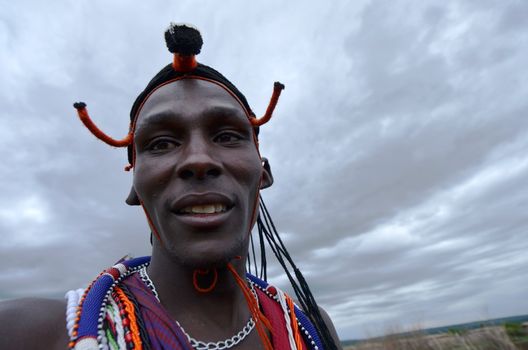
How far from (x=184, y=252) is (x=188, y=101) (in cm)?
91

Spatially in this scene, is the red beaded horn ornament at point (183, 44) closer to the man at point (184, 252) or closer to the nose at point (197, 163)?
the man at point (184, 252)

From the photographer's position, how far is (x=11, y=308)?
189 cm

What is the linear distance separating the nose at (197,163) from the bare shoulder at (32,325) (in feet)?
2.97

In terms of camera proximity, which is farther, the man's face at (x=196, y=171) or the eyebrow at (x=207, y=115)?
the eyebrow at (x=207, y=115)

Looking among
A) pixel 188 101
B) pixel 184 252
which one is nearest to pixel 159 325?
pixel 184 252

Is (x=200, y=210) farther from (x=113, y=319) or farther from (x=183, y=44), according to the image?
(x=183, y=44)

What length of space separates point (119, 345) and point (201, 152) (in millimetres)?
1017

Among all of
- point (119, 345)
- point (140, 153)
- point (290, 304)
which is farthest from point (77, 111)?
point (290, 304)

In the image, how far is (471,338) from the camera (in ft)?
23.4

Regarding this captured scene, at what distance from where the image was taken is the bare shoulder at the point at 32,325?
1.80 metres

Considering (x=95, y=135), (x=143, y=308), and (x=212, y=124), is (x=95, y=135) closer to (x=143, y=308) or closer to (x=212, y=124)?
(x=212, y=124)

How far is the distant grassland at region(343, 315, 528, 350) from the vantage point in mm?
6457

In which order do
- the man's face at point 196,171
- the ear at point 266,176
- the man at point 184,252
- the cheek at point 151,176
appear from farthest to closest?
1. the ear at point 266,176
2. the cheek at point 151,176
3. the man's face at point 196,171
4. the man at point 184,252

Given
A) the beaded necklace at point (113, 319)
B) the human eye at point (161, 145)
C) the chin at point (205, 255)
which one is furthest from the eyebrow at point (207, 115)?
the beaded necklace at point (113, 319)
